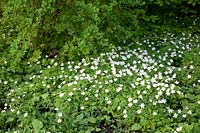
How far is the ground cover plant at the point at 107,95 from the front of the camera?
13.8 feet

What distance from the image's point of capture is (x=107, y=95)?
14.9 feet

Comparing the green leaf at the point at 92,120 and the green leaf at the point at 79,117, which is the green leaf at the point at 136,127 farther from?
the green leaf at the point at 79,117

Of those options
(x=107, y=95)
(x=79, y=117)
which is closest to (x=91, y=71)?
(x=107, y=95)

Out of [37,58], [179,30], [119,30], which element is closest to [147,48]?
[119,30]

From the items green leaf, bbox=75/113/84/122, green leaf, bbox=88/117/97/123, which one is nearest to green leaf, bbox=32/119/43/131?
green leaf, bbox=75/113/84/122

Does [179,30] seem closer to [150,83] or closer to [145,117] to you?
[150,83]

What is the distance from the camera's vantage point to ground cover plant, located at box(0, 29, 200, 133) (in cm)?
420

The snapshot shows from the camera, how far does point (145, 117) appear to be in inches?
165

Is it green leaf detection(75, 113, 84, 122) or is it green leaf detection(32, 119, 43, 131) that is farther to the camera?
green leaf detection(75, 113, 84, 122)

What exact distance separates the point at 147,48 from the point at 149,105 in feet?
6.30

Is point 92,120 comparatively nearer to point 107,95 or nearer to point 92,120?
point 92,120

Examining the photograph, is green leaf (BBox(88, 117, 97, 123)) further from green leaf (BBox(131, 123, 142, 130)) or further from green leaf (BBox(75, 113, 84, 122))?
green leaf (BBox(131, 123, 142, 130))

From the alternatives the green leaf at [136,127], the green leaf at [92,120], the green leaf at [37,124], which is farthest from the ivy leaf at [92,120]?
the green leaf at [37,124]

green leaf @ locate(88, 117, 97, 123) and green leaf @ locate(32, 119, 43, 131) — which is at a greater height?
green leaf @ locate(32, 119, 43, 131)
